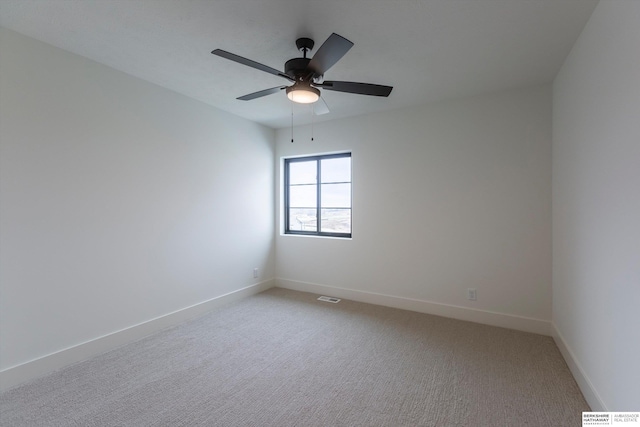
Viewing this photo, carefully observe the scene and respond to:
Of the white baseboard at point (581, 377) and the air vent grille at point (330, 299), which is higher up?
the white baseboard at point (581, 377)

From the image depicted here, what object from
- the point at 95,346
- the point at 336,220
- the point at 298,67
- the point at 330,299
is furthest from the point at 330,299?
the point at 298,67

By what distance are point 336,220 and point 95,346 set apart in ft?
10.0

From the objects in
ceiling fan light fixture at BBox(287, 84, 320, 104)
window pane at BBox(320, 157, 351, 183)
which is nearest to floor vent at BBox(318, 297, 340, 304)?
window pane at BBox(320, 157, 351, 183)

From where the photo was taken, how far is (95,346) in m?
2.56

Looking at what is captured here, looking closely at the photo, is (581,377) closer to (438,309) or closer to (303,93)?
(438,309)

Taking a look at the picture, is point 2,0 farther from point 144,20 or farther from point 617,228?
point 617,228

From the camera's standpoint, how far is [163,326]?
3.11 m

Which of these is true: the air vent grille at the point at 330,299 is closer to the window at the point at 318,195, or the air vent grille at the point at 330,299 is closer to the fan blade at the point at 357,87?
the window at the point at 318,195

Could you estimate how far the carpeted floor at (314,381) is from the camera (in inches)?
70.9

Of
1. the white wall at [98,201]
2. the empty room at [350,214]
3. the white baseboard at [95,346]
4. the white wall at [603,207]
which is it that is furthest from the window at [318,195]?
the white wall at [603,207]

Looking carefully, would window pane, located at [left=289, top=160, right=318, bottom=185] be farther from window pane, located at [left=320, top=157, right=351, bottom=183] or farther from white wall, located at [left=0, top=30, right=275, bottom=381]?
white wall, located at [left=0, top=30, right=275, bottom=381]

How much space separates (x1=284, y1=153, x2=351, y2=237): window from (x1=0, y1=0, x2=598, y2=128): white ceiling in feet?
5.38

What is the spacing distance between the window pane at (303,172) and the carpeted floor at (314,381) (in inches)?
90.3

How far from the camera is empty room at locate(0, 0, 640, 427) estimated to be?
181cm
